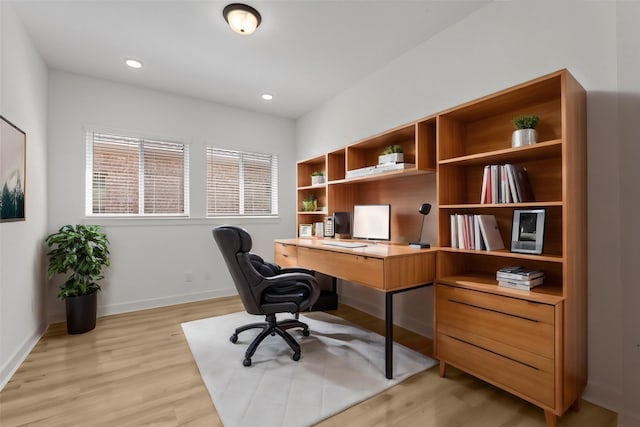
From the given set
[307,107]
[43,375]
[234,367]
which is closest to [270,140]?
[307,107]

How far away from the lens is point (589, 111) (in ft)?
5.72

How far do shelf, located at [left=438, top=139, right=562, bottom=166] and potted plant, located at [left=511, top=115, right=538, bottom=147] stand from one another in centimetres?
6

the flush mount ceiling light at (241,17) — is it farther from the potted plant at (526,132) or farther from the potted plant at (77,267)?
the potted plant at (77,267)

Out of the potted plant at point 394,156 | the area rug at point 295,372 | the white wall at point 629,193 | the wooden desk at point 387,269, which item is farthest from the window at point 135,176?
the white wall at point 629,193

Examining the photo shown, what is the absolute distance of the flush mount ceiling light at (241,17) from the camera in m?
2.15

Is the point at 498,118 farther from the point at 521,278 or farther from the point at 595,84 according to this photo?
the point at 521,278

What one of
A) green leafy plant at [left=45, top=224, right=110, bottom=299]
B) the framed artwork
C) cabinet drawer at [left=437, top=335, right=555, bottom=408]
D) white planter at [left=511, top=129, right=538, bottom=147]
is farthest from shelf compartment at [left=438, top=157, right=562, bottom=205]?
green leafy plant at [left=45, top=224, right=110, bottom=299]

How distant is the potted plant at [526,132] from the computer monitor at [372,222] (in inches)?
49.1

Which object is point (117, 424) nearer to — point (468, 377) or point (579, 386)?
point (468, 377)

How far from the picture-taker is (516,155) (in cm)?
185

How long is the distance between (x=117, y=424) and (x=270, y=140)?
145 inches

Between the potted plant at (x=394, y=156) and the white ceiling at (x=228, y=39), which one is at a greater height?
the white ceiling at (x=228, y=39)

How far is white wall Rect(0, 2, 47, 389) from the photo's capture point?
2043 mm

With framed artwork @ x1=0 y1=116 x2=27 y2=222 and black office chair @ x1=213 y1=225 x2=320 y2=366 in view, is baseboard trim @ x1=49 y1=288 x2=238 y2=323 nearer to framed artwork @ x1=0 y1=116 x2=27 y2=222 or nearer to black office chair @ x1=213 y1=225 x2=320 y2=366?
framed artwork @ x1=0 y1=116 x2=27 y2=222
